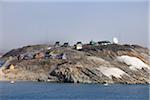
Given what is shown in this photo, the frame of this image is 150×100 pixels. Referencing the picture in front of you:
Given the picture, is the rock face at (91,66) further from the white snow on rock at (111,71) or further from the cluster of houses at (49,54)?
the cluster of houses at (49,54)

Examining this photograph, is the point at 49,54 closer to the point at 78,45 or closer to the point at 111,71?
the point at 78,45

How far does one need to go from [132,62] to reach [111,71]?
334 cm

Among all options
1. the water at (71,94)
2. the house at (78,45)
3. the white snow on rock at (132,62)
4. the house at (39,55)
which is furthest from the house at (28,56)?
the water at (71,94)

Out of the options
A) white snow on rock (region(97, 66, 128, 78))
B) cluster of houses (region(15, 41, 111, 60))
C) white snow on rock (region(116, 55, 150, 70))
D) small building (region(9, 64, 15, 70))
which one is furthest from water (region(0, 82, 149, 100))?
cluster of houses (region(15, 41, 111, 60))

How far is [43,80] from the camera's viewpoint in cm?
4325

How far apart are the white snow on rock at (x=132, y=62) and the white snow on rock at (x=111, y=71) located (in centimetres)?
177

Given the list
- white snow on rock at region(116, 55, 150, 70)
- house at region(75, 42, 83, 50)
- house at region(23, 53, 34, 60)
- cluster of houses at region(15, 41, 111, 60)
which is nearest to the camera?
white snow on rock at region(116, 55, 150, 70)

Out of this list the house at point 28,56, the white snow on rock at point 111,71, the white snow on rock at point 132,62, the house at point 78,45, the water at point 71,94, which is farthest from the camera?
the house at point 78,45

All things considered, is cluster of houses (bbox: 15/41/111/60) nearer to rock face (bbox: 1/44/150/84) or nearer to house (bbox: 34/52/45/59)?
house (bbox: 34/52/45/59)

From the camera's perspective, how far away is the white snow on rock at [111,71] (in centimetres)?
4112

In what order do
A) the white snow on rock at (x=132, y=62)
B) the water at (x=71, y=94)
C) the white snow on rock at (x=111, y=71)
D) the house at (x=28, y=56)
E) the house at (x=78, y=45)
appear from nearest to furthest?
the water at (x=71, y=94) → the white snow on rock at (x=111, y=71) → the white snow on rock at (x=132, y=62) → the house at (x=28, y=56) → the house at (x=78, y=45)

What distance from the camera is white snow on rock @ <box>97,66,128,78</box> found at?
4112cm

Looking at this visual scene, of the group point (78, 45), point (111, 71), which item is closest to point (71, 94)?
point (111, 71)

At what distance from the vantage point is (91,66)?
42.3 m
